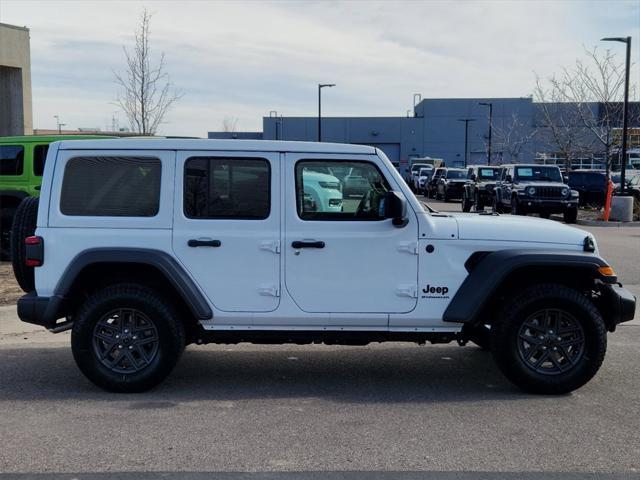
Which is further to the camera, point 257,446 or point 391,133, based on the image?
point 391,133

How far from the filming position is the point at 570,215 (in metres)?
22.9

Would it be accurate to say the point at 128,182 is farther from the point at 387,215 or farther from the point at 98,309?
the point at 387,215

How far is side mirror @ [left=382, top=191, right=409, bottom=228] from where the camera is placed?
216 inches

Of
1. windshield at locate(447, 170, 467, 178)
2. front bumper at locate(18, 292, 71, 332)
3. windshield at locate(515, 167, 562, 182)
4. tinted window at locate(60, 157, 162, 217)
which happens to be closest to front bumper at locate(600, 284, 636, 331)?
tinted window at locate(60, 157, 162, 217)

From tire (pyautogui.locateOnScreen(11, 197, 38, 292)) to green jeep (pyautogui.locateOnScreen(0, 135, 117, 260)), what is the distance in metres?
6.15

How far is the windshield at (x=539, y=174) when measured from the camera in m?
23.4

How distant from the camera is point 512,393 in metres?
5.79

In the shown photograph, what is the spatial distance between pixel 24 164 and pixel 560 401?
9.58 m

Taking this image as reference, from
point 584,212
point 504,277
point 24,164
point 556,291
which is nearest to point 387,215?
point 504,277

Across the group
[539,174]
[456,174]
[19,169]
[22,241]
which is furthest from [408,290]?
[456,174]

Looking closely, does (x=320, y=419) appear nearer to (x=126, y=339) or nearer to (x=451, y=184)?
(x=126, y=339)

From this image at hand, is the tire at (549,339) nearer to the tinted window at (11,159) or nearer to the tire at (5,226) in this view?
the tire at (5,226)

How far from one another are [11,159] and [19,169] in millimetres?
222

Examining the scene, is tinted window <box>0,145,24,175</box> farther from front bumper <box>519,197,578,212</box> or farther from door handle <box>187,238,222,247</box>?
front bumper <box>519,197,578,212</box>
